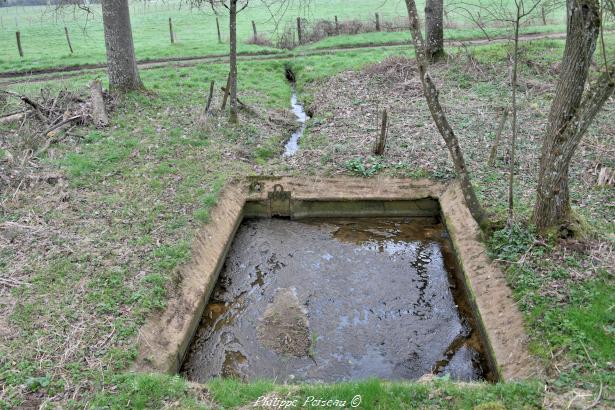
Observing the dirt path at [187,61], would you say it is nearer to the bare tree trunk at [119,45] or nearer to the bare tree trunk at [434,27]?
the bare tree trunk at [434,27]

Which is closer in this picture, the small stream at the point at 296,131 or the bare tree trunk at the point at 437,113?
the bare tree trunk at the point at 437,113

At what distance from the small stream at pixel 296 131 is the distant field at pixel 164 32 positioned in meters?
3.13

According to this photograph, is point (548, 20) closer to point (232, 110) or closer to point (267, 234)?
point (232, 110)

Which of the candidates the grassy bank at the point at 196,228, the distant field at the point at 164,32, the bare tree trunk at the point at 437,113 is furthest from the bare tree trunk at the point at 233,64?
the bare tree trunk at the point at 437,113

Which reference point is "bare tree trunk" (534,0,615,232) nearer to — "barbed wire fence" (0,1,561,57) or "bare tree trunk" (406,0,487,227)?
"bare tree trunk" (406,0,487,227)

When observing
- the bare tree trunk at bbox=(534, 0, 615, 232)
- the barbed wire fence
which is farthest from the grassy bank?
the barbed wire fence

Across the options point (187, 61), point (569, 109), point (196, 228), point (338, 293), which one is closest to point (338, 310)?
point (338, 293)

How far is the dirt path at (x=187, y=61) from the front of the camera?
21.1 meters

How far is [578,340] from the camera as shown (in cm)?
654

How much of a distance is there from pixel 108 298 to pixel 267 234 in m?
4.27

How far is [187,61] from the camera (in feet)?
78.6

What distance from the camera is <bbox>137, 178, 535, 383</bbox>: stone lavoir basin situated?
7.36 m

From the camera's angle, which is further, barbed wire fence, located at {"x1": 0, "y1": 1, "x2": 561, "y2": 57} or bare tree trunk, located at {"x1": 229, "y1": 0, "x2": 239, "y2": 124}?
barbed wire fence, located at {"x1": 0, "y1": 1, "x2": 561, "y2": 57}

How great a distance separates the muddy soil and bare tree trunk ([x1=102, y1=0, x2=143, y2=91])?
784 cm
